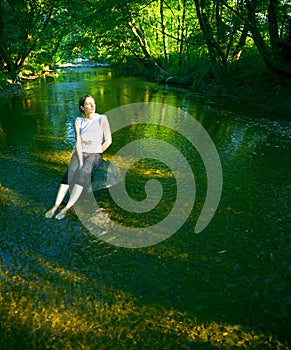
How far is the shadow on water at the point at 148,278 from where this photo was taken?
3188mm

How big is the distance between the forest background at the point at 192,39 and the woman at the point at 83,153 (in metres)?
11.4

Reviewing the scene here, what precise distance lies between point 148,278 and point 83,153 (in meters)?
2.76

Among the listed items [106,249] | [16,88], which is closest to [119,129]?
[106,249]

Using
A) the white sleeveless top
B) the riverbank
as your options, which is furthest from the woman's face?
the riverbank

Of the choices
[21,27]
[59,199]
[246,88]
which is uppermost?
[21,27]

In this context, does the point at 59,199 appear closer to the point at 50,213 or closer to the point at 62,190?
the point at 62,190

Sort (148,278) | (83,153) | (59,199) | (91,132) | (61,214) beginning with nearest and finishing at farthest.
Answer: (148,278)
(61,214)
(59,199)
(91,132)
(83,153)

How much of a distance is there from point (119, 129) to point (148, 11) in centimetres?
2747

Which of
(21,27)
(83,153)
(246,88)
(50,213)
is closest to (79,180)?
(83,153)

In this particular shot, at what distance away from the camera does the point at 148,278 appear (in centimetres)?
398

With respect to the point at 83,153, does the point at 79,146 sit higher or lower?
higher

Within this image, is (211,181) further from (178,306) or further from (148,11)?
(148,11)

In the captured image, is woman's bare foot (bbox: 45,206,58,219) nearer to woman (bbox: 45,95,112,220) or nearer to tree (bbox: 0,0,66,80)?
woman (bbox: 45,95,112,220)

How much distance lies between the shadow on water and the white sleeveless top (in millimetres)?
957
